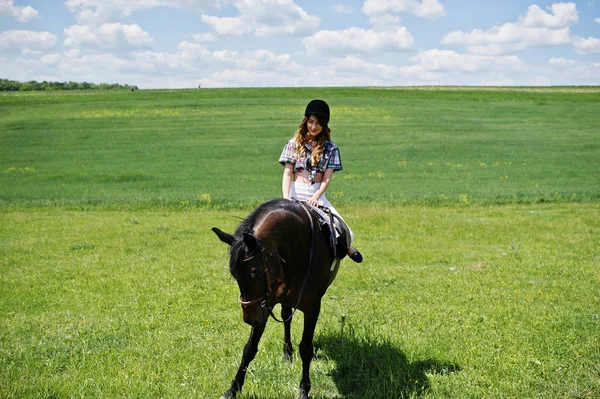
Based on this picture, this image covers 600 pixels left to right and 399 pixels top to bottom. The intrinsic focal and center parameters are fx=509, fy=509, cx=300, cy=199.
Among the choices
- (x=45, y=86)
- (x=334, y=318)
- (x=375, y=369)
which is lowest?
(x=334, y=318)

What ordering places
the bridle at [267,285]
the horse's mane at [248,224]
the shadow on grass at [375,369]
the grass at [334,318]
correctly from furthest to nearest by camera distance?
the grass at [334,318], the shadow on grass at [375,369], the bridle at [267,285], the horse's mane at [248,224]

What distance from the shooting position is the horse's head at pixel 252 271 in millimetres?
4113

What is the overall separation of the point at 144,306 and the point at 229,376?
125 inches

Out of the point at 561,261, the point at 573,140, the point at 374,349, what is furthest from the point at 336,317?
the point at 573,140

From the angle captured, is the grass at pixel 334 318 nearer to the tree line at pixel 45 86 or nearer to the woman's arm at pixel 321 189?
the woman's arm at pixel 321 189

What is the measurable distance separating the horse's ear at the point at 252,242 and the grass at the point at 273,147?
1518 centimetres

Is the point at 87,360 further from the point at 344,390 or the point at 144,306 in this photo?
the point at 344,390

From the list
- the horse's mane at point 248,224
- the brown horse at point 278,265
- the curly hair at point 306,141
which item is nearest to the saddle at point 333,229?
the brown horse at point 278,265

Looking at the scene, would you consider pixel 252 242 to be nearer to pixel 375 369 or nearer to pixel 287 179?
pixel 287 179

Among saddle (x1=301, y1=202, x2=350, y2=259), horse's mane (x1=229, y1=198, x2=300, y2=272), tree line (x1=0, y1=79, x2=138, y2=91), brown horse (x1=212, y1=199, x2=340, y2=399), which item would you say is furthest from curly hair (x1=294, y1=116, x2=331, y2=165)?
tree line (x1=0, y1=79, x2=138, y2=91)

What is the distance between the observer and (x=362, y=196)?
2070 centimetres

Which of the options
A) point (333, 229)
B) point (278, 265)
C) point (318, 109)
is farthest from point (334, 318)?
Result: point (278, 265)

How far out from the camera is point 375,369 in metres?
5.94

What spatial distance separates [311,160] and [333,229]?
2.97ft
